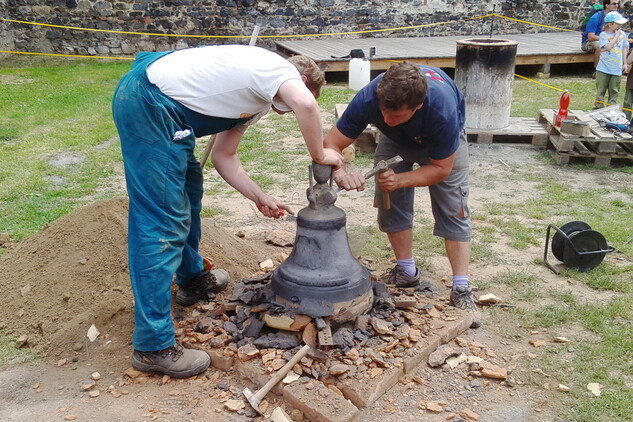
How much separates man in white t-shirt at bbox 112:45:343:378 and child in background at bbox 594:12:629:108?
756 centimetres

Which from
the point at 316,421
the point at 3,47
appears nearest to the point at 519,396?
the point at 316,421

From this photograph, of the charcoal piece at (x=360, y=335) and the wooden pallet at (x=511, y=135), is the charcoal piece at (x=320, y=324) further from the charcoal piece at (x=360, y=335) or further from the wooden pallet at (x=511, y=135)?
the wooden pallet at (x=511, y=135)

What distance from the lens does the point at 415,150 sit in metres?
3.65

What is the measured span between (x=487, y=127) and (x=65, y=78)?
8442 mm

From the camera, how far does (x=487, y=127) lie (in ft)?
25.3

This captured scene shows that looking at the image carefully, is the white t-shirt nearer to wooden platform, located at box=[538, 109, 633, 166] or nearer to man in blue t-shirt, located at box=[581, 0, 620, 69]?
wooden platform, located at box=[538, 109, 633, 166]

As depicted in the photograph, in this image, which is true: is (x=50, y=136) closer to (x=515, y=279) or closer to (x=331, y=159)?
(x=331, y=159)

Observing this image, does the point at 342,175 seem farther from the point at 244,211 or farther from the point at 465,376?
→ the point at 244,211

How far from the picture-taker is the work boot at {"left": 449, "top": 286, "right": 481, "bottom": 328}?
142 inches

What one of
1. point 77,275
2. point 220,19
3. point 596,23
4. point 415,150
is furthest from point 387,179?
point 220,19

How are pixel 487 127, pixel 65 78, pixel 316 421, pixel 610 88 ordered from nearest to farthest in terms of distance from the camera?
pixel 316 421 < pixel 487 127 < pixel 610 88 < pixel 65 78

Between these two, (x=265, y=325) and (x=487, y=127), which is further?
(x=487, y=127)

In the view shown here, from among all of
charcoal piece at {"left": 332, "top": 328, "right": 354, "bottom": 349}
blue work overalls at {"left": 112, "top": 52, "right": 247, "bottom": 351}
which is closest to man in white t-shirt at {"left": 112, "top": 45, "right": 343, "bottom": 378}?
blue work overalls at {"left": 112, "top": 52, "right": 247, "bottom": 351}

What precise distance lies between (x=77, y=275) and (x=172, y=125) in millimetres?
1506
